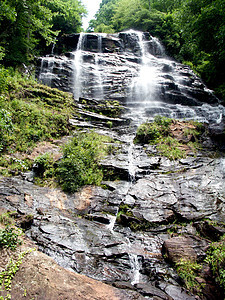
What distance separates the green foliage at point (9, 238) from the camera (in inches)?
132

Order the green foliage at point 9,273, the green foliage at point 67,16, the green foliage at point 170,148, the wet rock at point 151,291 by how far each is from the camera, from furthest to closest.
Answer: the green foliage at point 67,16 < the green foliage at point 170,148 < the wet rock at point 151,291 < the green foliage at point 9,273

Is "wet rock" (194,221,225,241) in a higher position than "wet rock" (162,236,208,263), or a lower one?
higher

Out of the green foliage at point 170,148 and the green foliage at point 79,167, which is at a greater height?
the green foliage at point 170,148

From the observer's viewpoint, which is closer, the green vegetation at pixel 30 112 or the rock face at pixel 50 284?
the rock face at pixel 50 284

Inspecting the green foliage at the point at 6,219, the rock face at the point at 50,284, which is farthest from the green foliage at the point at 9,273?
the green foliage at the point at 6,219

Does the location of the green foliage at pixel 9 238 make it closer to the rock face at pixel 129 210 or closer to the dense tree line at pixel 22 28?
the rock face at pixel 129 210

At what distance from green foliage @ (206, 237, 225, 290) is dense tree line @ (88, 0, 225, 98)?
31.8ft

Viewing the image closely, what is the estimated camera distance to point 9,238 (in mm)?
3439

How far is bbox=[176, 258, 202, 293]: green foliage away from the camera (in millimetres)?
3746

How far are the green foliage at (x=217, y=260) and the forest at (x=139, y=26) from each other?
9.23m

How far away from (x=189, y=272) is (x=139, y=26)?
31.0 meters

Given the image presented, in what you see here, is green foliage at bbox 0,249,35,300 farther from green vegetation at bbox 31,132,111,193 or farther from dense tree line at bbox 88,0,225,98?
dense tree line at bbox 88,0,225,98

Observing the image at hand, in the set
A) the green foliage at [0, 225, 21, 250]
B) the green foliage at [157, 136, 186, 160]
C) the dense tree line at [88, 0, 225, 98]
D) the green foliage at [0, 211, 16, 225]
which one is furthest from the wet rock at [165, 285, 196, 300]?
the dense tree line at [88, 0, 225, 98]

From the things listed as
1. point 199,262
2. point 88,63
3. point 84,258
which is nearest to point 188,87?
point 88,63
